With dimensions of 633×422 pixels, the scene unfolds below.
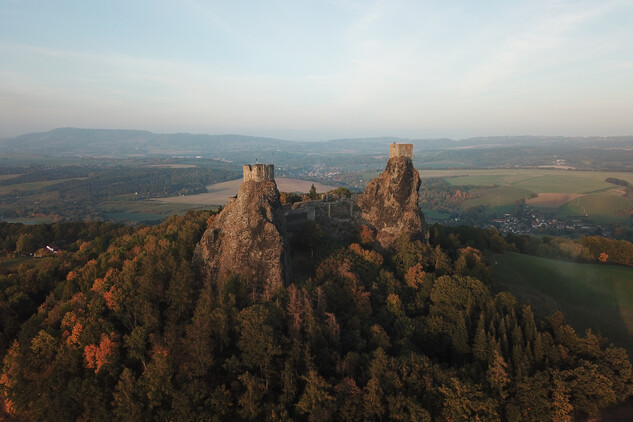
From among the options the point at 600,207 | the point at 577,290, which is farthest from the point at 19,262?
the point at 600,207

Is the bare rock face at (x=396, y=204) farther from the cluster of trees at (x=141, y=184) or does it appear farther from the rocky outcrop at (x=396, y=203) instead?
the cluster of trees at (x=141, y=184)

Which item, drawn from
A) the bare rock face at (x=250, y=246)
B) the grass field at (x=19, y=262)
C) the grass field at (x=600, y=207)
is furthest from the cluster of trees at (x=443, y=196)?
the grass field at (x=19, y=262)

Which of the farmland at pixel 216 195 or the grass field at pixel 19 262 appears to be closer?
the grass field at pixel 19 262

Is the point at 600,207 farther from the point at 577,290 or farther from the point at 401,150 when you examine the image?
the point at 401,150

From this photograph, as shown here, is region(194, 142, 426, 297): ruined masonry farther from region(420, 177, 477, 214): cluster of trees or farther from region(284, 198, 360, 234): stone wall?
region(420, 177, 477, 214): cluster of trees

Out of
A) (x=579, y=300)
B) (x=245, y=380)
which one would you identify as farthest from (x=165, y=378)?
(x=579, y=300)

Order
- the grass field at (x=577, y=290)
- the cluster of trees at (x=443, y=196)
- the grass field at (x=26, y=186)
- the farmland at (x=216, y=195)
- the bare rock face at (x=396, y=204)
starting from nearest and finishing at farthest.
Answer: the grass field at (x=577, y=290) < the bare rock face at (x=396, y=204) < the farmland at (x=216, y=195) < the grass field at (x=26, y=186) < the cluster of trees at (x=443, y=196)

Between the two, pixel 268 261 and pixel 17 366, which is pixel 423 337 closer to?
pixel 268 261
